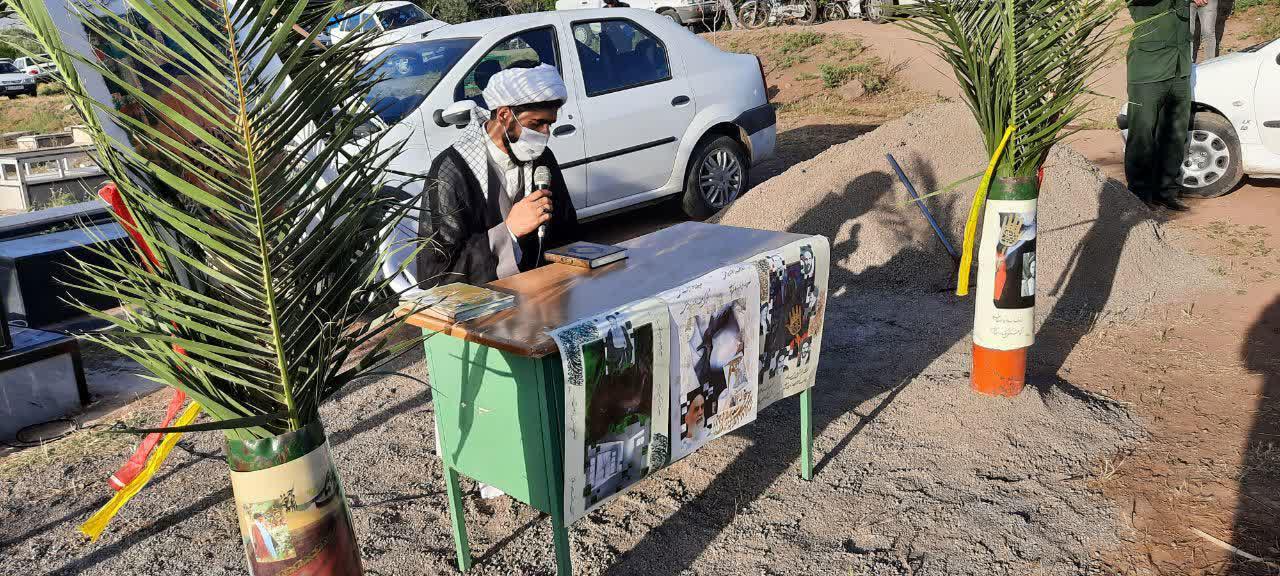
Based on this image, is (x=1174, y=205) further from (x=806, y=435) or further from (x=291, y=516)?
(x=291, y=516)

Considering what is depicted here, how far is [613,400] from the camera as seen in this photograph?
276cm

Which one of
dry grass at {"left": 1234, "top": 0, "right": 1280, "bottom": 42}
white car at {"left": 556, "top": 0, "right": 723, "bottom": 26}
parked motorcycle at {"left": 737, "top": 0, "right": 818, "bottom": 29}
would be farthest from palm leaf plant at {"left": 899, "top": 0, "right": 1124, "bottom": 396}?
white car at {"left": 556, "top": 0, "right": 723, "bottom": 26}

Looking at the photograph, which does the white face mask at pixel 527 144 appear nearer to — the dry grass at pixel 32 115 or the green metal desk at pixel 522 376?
the green metal desk at pixel 522 376

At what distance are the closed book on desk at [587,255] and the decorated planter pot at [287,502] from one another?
4.93 ft

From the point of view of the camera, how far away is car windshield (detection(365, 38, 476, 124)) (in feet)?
21.2

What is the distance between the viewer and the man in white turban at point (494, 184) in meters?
3.58

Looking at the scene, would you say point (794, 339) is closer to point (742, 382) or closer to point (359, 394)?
point (742, 382)

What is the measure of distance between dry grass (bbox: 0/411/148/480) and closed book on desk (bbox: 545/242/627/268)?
2.33m

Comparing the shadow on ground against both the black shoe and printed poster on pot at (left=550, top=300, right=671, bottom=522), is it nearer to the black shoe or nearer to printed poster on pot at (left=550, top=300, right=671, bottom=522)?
printed poster on pot at (left=550, top=300, right=671, bottom=522)

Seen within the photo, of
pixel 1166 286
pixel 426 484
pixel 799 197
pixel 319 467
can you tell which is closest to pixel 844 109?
pixel 799 197

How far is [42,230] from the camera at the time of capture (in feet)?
22.2

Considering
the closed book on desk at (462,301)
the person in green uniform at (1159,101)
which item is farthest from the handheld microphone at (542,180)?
the person in green uniform at (1159,101)

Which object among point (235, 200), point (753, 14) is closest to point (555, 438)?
point (235, 200)

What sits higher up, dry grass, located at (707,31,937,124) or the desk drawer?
dry grass, located at (707,31,937,124)
